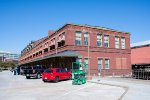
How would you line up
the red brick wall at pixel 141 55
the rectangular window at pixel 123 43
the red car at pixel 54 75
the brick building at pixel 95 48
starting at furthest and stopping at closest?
the red brick wall at pixel 141 55 < the rectangular window at pixel 123 43 < the brick building at pixel 95 48 < the red car at pixel 54 75

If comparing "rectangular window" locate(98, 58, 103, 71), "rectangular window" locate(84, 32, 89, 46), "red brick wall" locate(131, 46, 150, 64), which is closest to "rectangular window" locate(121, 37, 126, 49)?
"rectangular window" locate(98, 58, 103, 71)

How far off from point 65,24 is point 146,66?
1564 cm

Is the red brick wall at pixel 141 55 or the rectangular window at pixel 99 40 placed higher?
the rectangular window at pixel 99 40

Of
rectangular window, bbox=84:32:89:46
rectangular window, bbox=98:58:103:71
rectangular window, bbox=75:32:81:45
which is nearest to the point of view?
rectangular window, bbox=75:32:81:45

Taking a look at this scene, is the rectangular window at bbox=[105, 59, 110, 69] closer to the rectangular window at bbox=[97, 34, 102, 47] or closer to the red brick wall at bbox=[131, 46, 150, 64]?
the rectangular window at bbox=[97, 34, 102, 47]

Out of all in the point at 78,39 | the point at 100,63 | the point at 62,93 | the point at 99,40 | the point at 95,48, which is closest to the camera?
the point at 62,93

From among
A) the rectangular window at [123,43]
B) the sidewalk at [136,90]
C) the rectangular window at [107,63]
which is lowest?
the sidewalk at [136,90]

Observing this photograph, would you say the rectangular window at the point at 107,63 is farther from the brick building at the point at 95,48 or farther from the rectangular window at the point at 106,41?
the rectangular window at the point at 106,41

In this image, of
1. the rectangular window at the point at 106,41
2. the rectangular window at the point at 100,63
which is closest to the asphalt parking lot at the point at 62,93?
the rectangular window at the point at 100,63

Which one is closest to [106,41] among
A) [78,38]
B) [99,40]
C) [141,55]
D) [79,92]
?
[99,40]

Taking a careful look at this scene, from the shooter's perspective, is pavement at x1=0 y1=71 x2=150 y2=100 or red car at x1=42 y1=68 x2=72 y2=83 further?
red car at x1=42 y1=68 x2=72 y2=83

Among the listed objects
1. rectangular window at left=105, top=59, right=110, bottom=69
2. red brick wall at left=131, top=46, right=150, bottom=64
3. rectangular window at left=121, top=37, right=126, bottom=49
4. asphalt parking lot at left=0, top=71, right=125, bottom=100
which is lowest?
asphalt parking lot at left=0, top=71, right=125, bottom=100

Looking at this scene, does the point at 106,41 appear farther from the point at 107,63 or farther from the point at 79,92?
the point at 79,92

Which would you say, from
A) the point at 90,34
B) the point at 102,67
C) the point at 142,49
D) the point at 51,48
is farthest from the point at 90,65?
the point at 142,49
